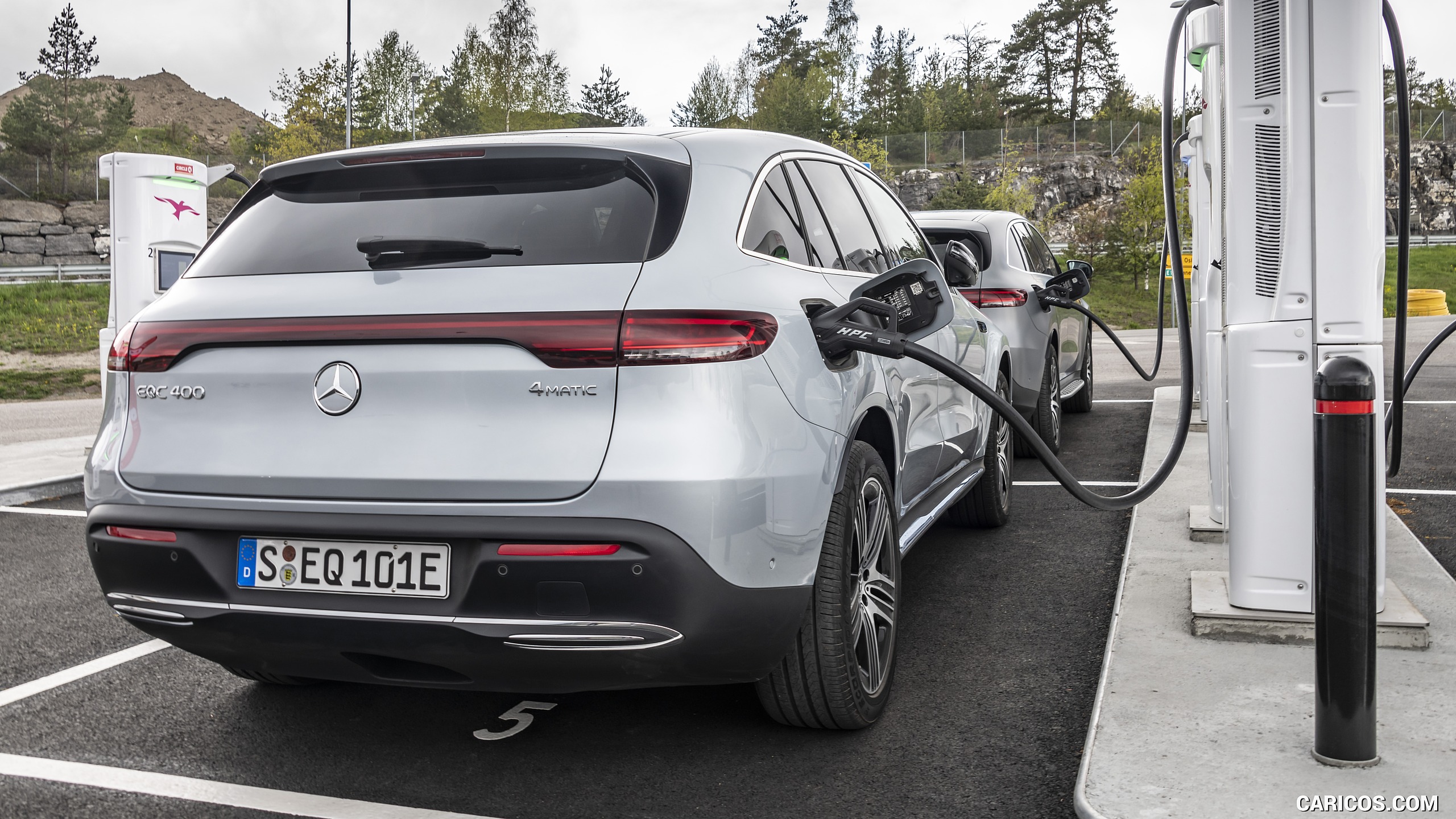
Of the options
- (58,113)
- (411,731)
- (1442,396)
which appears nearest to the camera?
(411,731)

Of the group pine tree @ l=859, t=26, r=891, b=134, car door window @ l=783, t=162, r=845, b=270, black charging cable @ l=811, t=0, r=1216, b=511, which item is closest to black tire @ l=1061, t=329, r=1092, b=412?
black charging cable @ l=811, t=0, r=1216, b=511

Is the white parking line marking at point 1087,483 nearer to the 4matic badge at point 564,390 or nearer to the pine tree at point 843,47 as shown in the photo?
the 4matic badge at point 564,390

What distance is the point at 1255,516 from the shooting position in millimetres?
3799

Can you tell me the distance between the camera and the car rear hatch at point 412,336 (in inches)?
105

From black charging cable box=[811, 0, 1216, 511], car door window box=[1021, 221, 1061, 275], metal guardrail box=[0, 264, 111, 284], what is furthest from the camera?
metal guardrail box=[0, 264, 111, 284]

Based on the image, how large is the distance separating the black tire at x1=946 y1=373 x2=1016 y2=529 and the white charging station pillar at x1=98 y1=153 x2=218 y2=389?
20.2ft

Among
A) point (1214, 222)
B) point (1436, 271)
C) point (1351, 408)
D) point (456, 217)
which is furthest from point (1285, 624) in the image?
point (1436, 271)

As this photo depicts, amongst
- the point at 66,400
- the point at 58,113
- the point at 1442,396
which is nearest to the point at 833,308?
the point at 1442,396

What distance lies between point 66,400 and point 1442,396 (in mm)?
16602

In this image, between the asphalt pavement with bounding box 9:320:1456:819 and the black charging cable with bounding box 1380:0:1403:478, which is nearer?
the asphalt pavement with bounding box 9:320:1456:819

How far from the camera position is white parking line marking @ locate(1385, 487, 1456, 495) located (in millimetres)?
6422

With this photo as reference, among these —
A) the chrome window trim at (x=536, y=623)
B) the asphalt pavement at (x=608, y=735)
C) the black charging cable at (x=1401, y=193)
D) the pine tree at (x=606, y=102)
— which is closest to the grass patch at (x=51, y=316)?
the asphalt pavement at (x=608, y=735)

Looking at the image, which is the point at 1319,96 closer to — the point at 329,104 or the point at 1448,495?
the point at 1448,495

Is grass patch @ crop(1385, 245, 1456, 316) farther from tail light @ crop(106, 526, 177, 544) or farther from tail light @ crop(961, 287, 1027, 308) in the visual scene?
tail light @ crop(106, 526, 177, 544)
